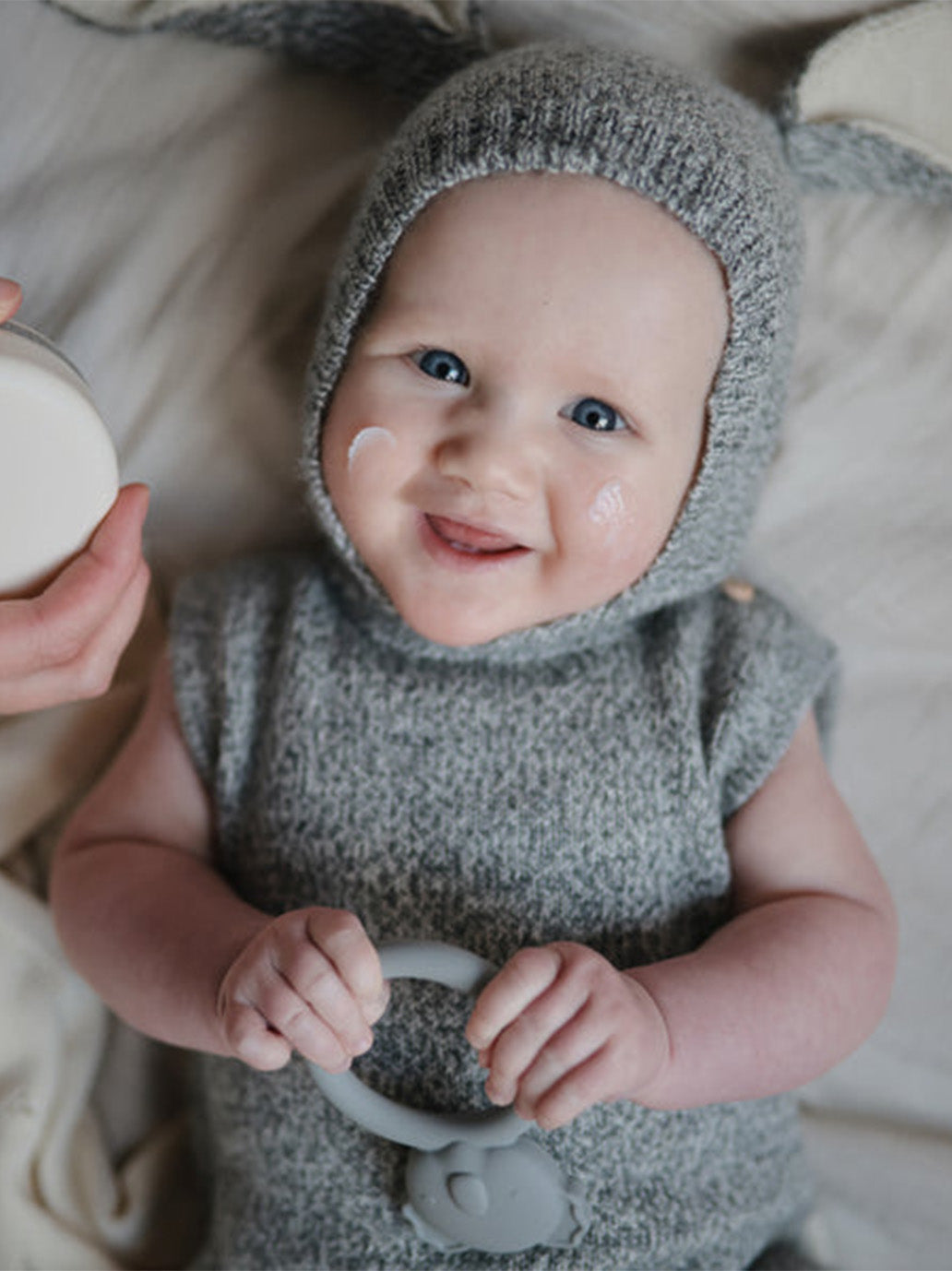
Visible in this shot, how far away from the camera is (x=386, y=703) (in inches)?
39.4

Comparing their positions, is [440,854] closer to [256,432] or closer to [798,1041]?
[798,1041]

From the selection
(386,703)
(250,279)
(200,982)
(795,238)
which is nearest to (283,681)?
(386,703)

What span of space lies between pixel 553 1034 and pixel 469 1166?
0.13m

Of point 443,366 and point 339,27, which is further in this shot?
point 339,27

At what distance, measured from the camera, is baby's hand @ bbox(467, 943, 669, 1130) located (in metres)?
0.78

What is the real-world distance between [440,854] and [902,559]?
0.45 metres

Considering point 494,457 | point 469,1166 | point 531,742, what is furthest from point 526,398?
point 469,1166

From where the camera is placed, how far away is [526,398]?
87 centimetres

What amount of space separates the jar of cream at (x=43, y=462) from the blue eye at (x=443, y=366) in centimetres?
21

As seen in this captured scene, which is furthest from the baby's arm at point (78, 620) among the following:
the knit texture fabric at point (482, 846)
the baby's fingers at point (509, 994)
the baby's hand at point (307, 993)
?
the baby's fingers at point (509, 994)

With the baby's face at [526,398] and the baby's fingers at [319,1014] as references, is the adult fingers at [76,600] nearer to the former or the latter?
the baby's face at [526,398]

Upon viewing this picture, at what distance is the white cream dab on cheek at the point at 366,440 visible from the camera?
90cm

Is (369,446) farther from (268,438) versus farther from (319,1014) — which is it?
(319,1014)

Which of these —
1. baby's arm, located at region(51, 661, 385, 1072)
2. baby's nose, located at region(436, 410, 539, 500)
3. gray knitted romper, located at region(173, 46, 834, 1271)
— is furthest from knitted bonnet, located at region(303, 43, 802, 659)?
baby's arm, located at region(51, 661, 385, 1072)
